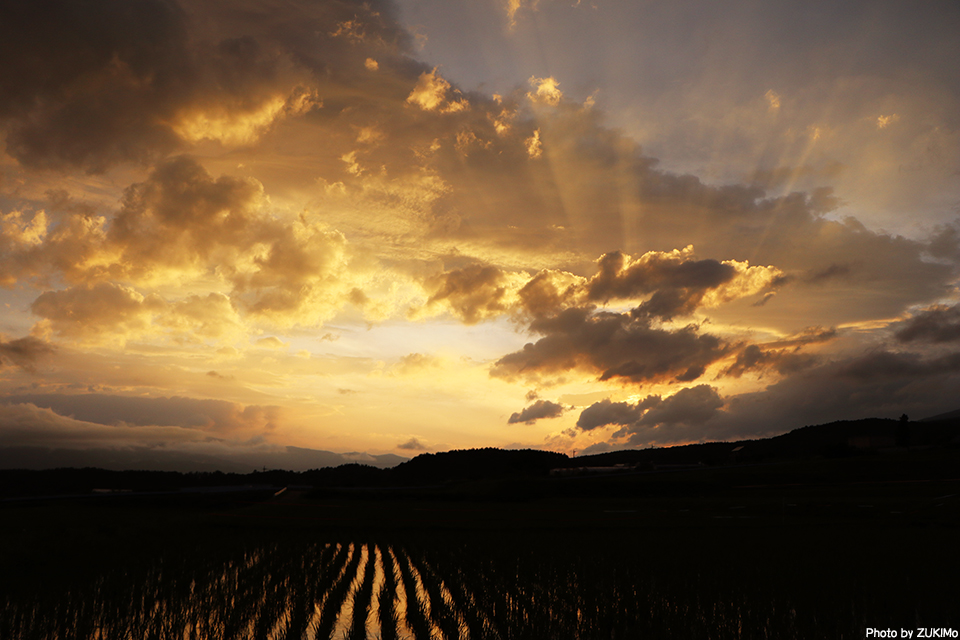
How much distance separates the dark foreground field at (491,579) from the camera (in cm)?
1256

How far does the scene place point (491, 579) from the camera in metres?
17.9

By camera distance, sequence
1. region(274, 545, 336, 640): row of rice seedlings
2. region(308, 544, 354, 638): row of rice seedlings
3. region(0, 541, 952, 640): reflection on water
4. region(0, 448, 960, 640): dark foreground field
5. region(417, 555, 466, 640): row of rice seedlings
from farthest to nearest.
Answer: region(308, 544, 354, 638): row of rice seedlings < region(0, 448, 960, 640): dark foreground field < region(417, 555, 466, 640): row of rice seedlings < region(274, 545, 336, 640): row of rice seedlings < region(0, 541, 952, 640): reflection on water

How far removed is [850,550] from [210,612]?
2407 cm

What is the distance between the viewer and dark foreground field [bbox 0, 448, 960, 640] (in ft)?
41.2

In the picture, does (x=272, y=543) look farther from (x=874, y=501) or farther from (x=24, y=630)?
(x=874, y=501)

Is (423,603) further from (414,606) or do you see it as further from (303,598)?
(303,598)

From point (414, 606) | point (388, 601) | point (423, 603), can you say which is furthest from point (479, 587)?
point (388, 601)

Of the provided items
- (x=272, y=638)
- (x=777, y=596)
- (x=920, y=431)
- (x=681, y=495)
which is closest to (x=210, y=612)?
(x=272, y=638)

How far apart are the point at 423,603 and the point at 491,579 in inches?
134

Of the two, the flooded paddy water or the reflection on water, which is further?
the flooded paddy water

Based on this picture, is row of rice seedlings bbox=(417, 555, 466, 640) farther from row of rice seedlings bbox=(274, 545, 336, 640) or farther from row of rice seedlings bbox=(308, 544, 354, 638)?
row of rice seedlings bbox=(274, 545, 336, 640)

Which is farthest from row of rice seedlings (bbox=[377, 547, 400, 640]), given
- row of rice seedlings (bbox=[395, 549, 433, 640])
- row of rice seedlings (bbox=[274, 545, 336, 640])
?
row of rice seedlings (bbox=[274, 545, 336, 640])

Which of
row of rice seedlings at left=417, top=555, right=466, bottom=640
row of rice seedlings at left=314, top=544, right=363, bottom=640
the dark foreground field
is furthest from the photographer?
row of rice seedlings at left=314, top=544, right=363, bottom=640

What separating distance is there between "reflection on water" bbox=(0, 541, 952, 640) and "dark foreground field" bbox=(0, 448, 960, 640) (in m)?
0.07
